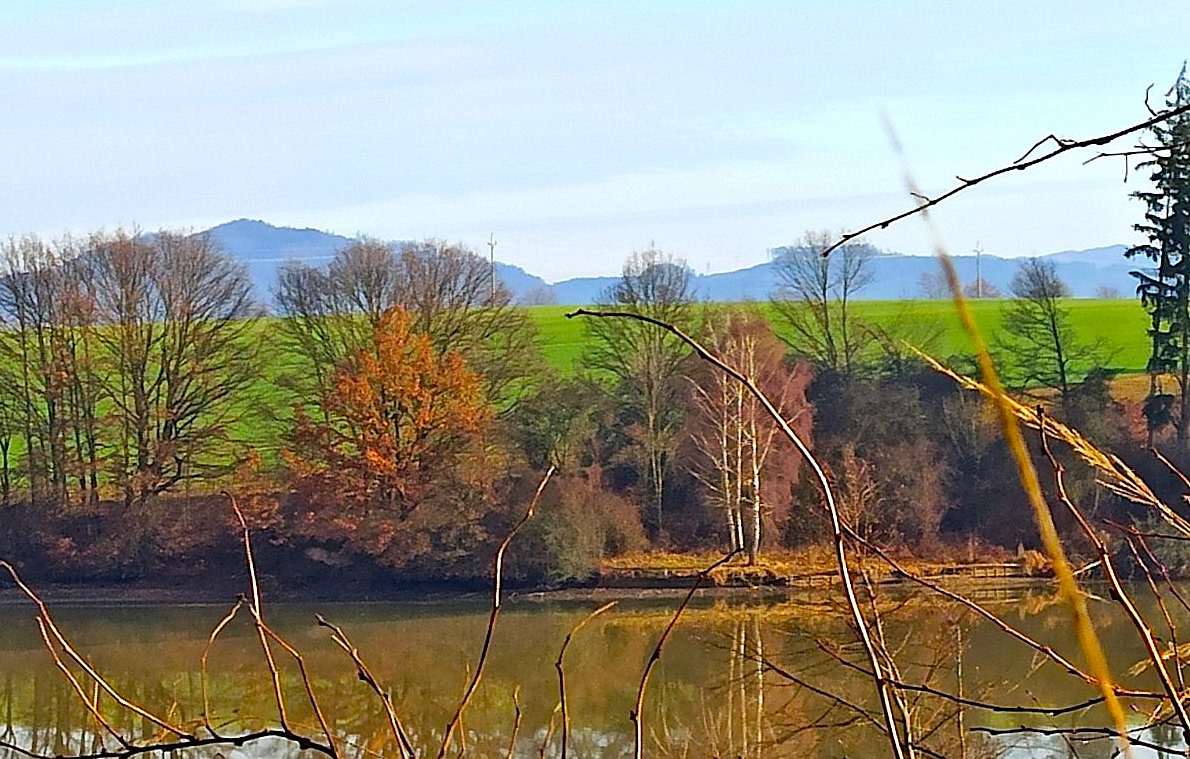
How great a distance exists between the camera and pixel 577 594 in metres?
21.1

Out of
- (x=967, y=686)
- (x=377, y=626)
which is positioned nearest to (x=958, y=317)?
(x=967, y=686)

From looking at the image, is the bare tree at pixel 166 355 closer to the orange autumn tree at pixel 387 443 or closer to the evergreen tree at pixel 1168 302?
the orange autumn tree at pixel 387 443

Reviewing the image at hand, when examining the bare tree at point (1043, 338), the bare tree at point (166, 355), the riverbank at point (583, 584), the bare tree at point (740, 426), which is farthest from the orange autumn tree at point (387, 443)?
the bare tree at point (1043, 338)

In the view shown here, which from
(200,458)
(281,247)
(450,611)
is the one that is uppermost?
(281,247)

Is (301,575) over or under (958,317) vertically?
under

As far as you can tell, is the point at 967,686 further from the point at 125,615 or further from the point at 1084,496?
the point at 125,615

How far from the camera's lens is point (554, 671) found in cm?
1384

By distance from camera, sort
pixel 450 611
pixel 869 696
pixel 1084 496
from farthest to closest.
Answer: pixel 1084 496
pixel 450 611
pixel 869 696

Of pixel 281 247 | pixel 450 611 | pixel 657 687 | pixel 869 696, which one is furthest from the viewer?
pixel 281 247

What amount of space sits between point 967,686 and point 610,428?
41.8 feet

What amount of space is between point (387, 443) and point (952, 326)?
950cm

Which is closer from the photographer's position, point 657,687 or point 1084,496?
point 657,687

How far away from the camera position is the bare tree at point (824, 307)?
1022 inches

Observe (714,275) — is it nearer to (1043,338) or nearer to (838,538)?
(1043,338)
